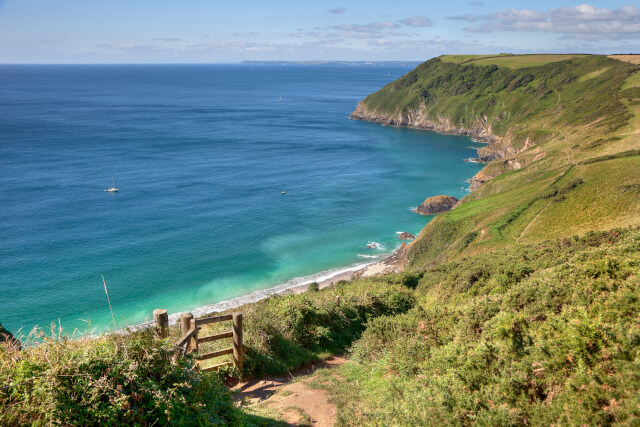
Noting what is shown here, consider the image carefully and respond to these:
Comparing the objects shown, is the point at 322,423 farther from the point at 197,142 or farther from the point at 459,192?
the point at 197,142

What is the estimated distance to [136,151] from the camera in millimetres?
85438

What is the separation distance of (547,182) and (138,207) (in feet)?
171

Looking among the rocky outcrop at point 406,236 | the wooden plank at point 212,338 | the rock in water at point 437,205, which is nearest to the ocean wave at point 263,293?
the rocky outcrop at point 406,236

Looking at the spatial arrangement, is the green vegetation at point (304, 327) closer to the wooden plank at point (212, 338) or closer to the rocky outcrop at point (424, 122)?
the wooden plank at point (212, 338)

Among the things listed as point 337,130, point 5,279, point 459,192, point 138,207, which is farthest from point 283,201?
point 337,130

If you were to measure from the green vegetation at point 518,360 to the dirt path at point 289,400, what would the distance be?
42 centimetres

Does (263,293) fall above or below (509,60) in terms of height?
below

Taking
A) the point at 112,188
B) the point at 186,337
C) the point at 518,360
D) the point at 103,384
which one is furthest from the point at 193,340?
the point at 112,188

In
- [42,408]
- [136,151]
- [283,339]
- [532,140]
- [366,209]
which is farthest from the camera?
[136,151]

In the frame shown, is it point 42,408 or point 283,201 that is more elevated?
point 42,408

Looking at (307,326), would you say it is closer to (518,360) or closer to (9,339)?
(518,360)

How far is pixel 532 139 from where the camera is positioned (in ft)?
240

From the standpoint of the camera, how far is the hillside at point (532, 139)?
1300 inches

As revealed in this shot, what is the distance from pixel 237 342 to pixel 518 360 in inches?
233
